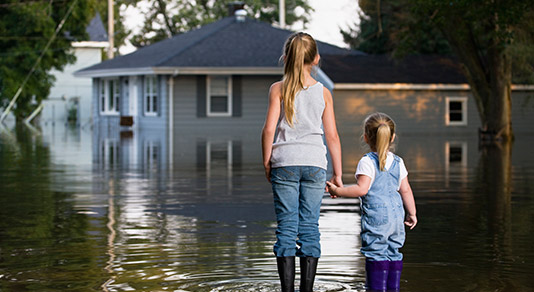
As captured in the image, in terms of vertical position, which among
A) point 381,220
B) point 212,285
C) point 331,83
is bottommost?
point 212,285

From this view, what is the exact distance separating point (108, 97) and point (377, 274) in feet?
139

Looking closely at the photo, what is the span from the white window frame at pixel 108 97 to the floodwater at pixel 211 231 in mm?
28155

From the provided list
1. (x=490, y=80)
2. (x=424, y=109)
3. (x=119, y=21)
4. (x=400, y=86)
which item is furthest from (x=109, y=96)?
(x=119, y=21)

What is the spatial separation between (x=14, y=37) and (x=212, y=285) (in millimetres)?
44139

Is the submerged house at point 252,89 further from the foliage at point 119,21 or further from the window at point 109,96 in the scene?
the foliage at point 119,21

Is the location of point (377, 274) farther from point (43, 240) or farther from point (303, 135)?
point (43, 240)

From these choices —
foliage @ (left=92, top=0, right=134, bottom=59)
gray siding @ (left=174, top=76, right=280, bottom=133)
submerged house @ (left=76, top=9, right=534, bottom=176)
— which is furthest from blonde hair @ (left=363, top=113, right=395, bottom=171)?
foliage @ (left=92, top=0, right=134, bottom=59)

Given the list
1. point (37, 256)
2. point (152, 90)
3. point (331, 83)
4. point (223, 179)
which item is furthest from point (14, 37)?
point (37, 256)

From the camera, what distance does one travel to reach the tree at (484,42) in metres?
26.1

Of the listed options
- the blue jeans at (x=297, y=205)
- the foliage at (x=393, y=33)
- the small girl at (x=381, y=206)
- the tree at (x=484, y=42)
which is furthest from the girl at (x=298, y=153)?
the foliage at (x=393, y=33)

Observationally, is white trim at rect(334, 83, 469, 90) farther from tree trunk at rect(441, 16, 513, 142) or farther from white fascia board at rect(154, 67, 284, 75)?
tree trunk at rect(441, 16, 513, 142)

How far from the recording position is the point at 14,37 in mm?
48438

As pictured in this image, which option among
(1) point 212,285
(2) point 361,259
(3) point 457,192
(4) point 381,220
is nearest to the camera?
(4) point 381,220

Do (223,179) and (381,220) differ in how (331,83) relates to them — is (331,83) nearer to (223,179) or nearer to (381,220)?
(223,179)
